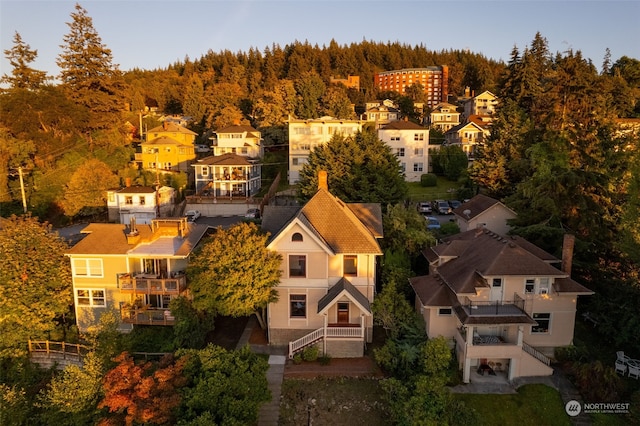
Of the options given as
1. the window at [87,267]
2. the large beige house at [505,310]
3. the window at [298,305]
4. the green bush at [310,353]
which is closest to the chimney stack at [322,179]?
the window at [298,305]

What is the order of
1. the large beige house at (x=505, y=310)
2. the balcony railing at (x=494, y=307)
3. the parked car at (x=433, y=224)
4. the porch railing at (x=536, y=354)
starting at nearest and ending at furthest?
the large beige house at (x=505, y=310), the balcony railing at (x=494, y=307), the porch railing at (x=536, y=354), the parked car at (x=433, y=224)

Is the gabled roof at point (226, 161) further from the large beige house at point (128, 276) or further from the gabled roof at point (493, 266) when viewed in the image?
the gabled roof at point (493, 266)

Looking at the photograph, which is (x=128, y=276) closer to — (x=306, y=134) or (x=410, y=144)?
(x=306, y=134)

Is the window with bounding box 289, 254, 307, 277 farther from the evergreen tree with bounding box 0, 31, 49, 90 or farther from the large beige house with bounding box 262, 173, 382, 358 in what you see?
the evergreen tree with bounding box 0, 31, 49, 90

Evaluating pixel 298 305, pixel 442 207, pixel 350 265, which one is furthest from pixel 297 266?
pixel 442 207

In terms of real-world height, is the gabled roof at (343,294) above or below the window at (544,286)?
below

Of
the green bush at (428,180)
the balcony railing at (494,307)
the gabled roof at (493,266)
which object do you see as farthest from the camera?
the green bush at (428,180)
